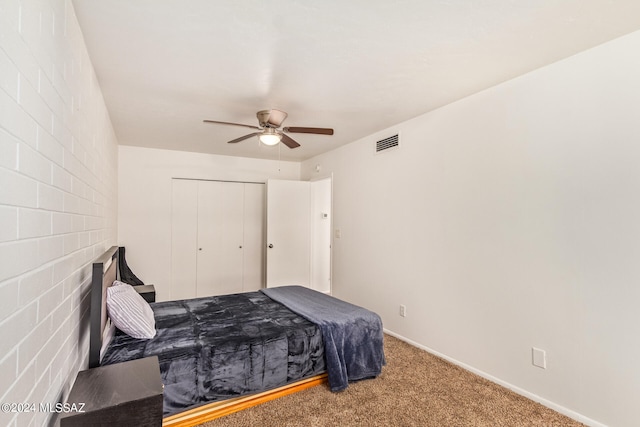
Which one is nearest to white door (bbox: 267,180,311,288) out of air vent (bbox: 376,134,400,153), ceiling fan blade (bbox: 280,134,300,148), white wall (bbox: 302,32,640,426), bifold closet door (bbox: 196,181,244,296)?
bifold closet door (bbox: 196,181,244,296)

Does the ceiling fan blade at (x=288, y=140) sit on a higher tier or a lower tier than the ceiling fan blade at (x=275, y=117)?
lower

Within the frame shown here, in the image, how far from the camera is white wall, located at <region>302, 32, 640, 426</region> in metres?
1.93

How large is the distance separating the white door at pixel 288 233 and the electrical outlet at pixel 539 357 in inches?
139

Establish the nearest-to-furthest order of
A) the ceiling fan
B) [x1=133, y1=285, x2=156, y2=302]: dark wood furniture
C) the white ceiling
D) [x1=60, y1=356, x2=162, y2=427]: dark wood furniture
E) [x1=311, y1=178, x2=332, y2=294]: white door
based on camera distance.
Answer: [x1=60, y1=356, x2=162, y2=427]: dark wood furniture
the white ceiling
the ceiling fan
[x1=133, y1=285, x2=156, y2=302]: dark wood furniture
[x1=311, y1=178, x2=332, y2=294]: white door

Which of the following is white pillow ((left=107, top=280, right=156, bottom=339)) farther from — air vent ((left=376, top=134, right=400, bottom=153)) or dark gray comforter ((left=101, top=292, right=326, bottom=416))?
air vent ((left=376, top=134, right=400, bottom=153))

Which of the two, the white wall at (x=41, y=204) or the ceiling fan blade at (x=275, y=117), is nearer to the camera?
the white wall at (x=41, y=204)

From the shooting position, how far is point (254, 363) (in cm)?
221

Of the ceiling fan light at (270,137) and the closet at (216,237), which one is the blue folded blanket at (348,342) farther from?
the closet at (216,237)

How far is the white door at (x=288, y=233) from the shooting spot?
5.10 m

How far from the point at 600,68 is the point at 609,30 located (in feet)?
0.81

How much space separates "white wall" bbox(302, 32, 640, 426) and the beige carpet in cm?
21

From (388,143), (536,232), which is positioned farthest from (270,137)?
(536,232)

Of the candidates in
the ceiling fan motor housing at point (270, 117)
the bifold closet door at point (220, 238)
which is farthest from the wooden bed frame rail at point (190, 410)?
the bifold closet door at point (220, 238)

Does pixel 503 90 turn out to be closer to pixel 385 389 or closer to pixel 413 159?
pixel 413 159
